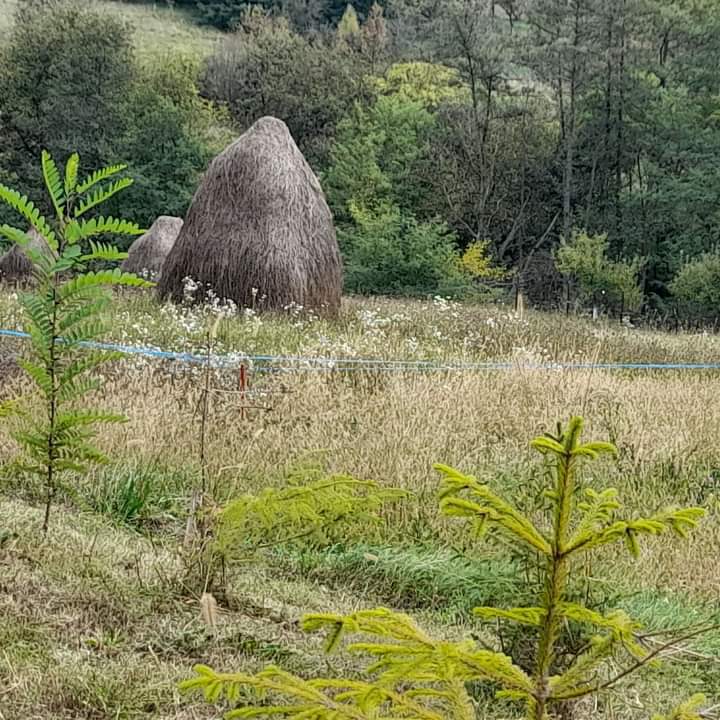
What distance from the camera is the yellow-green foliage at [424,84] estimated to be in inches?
1171

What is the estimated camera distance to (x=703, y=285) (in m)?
20.2

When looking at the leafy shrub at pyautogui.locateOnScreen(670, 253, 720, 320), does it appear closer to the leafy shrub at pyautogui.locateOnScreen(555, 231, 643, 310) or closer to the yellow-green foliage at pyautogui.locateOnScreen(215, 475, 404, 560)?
the leafy shrub at pyautogui.locateOnScreen(555, 231, 643, 310)

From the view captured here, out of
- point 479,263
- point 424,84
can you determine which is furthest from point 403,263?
point 424,84

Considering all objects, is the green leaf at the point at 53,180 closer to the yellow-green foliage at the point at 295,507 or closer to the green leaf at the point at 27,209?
the green leaf at the point at 27,209

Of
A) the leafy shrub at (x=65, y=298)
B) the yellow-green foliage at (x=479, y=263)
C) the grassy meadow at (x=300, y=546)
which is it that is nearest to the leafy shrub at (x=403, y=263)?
the yellow-green foliage at (x=479, y=263)

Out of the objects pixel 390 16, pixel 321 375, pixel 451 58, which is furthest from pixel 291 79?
pixel 321 375

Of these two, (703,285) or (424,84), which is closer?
(703,285)

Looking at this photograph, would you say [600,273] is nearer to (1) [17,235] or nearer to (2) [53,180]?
(2) [53,180]

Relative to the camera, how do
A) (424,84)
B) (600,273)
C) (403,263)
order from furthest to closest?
A: (424,84), (403,263), (600,273)

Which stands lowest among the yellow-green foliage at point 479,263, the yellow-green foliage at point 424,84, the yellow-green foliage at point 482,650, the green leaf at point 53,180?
the yellow-green foliage at point 479,263

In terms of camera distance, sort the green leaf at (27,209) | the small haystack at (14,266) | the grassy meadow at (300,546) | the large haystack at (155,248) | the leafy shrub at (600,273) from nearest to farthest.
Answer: the grassy meadow at (300,546) < the green leaf at (27,209) < the small haystack at (14,266) < the large haystack at (155,248) < the leafy shrub at (600,273)

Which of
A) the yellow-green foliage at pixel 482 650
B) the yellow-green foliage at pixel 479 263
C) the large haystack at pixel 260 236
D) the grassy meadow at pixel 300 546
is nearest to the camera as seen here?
Result: the yellow-green foliage at pixel 482 650

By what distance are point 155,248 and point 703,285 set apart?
1235cm

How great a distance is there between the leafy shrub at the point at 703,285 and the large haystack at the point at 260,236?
11.6m
